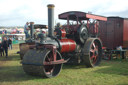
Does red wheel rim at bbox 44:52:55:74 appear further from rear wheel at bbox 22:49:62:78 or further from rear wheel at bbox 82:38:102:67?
rear wheel at bbox 82:38:102:67

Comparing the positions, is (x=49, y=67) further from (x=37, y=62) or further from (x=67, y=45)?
(x=67, y=45)

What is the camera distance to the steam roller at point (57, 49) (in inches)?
171

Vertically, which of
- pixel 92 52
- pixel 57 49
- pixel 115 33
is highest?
pixel 115 33

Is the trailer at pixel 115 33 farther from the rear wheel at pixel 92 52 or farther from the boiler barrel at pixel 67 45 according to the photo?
the boiler barrel at pixel 67 45

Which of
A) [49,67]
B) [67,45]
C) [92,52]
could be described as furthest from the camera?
[92,52]

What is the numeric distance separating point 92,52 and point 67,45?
1.26m

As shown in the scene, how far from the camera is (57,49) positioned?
5156mm

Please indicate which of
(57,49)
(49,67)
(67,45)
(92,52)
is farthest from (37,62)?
(92,52)

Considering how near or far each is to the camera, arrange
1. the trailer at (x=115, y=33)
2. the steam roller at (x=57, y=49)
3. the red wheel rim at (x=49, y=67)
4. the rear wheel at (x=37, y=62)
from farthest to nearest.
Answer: the trailer at (x=115, y=33) < the red wheel rim at (x=49, y=67) < the steam roller at (x=57, y=49) < the rear wheel at (x=37, y=62)

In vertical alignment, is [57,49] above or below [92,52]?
above

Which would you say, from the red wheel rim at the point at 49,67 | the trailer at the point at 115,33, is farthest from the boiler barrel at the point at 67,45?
Result: the trailer at the point at 115,33

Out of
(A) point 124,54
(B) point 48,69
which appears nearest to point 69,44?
(B) point 48,69

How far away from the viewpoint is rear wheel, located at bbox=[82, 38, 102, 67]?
574 cm

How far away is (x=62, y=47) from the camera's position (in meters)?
5.25
